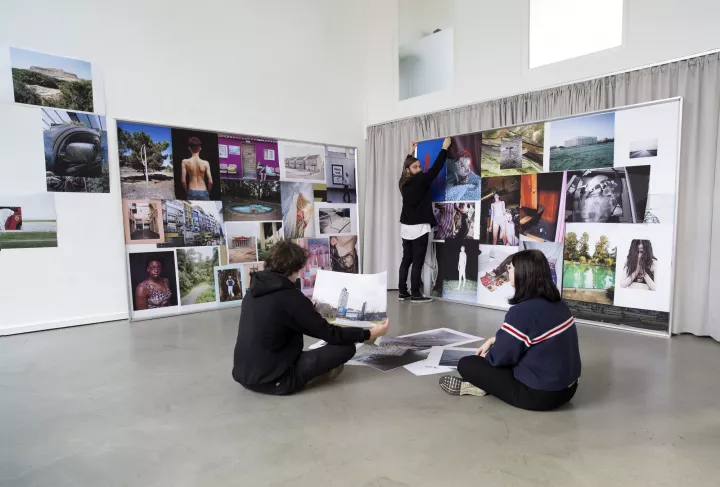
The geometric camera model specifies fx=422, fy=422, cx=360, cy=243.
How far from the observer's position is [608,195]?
147 inches

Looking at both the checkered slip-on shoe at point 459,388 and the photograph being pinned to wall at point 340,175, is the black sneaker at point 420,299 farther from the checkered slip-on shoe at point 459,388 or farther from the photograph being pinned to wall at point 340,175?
the checkered slip-on shoe at point 459,388

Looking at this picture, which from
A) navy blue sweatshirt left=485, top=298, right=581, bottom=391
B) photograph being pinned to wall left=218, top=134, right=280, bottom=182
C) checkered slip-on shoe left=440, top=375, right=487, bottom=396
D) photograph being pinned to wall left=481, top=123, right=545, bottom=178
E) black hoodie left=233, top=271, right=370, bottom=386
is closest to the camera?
navy blue sweatshirt left=485, top=298, right=581, bottom=391

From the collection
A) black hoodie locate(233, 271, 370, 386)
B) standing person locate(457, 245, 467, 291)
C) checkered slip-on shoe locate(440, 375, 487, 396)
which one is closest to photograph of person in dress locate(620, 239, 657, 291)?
standing person locate(457, 245, 467, 291)

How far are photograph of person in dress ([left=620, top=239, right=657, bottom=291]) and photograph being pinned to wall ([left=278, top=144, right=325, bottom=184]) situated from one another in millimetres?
3601

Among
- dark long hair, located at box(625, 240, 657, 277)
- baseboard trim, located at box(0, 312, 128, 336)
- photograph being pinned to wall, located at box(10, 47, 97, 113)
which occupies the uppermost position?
photograph being pinned to wall, located at box(10, 47, 97, 113)

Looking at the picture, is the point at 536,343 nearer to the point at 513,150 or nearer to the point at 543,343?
the point at 543,343

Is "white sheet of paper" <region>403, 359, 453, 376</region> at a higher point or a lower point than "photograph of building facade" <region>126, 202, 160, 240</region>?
lower

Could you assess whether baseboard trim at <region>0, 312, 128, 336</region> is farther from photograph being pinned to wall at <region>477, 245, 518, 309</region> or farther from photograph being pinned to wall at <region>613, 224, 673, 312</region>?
photograph being pinned to wall at <region>613, 224, 673, 312</region>

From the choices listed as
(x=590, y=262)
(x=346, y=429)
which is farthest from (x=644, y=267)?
(x=346, y=429)

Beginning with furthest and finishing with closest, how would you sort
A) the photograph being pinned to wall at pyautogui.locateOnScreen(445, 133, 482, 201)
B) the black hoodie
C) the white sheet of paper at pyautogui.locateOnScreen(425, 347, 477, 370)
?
the photograph being pinned to wall at pyautogui.locateOnScreen(445, 133, 482, 201) → the white sheet of paper at pyautogui.locateOnScreen(425, 347, 477, 370) → the black hoodie

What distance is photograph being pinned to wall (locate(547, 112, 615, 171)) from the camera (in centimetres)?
373

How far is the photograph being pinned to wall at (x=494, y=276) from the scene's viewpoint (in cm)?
440

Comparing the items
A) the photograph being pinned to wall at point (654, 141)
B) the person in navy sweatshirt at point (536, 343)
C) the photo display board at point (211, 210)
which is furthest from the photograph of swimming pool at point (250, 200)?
the photograph being pinned to wall at point (654, 141)

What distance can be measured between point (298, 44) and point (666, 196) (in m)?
4.41
